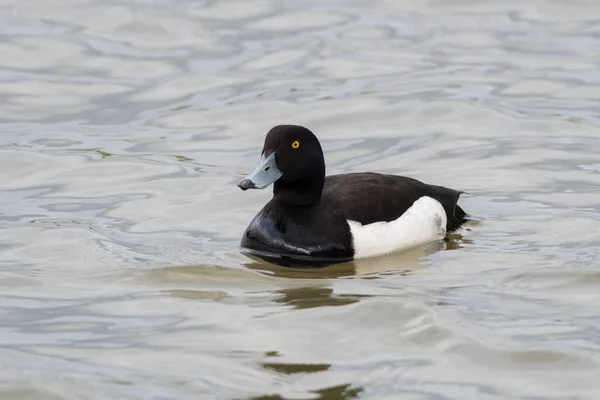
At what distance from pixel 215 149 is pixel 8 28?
5347 mm

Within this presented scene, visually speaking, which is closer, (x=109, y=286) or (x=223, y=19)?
(x=109, y=286)

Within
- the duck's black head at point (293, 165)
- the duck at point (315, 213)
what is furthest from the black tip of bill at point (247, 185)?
the duck's black head at point (293, 165)

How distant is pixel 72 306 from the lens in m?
7.76

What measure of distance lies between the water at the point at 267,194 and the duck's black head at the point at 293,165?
0.63 meters

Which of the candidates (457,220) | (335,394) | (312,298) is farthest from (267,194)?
(335,394)

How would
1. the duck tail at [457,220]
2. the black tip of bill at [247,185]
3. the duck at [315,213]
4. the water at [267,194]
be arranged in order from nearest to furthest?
the water at [267,194] < the black tip of bill at [247,185] < the duck at [315,213] < the duck tail at [457,220]

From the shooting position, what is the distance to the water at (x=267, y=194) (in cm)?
661

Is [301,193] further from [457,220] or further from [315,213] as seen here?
[457,220]

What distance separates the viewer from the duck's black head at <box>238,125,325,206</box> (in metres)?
9.02

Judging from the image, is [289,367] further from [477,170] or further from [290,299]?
[477,170]

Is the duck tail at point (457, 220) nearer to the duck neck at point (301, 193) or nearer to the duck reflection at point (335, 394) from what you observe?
the duck neck at point (301, 193)

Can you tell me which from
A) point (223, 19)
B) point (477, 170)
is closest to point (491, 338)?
point (477, 170)

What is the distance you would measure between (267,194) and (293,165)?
2.01 m

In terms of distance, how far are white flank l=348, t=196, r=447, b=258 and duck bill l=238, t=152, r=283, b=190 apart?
0.61 meters
